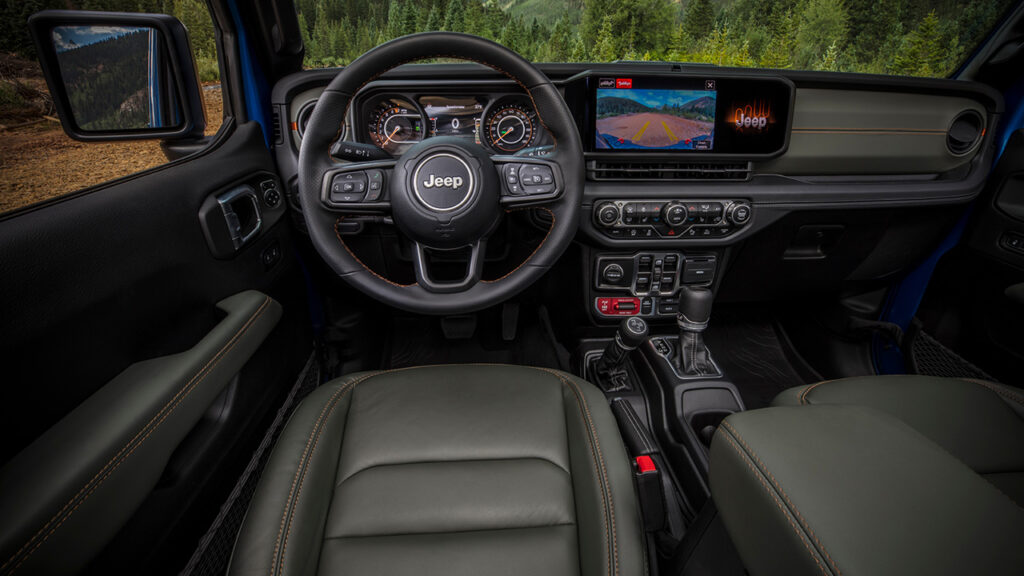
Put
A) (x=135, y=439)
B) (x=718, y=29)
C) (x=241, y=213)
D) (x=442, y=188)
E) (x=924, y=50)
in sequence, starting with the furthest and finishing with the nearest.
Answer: (x=718, y=29)
(x=924, y=50)
(x=241, y=213)
(x=442, y=188)
(x=135, y=439)

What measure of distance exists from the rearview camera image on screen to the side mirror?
1277 millimetres

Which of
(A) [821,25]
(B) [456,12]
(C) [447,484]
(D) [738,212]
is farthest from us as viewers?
(A) [821,25]

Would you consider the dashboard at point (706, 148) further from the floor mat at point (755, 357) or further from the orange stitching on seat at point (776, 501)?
the orange stitching on seat at point (776, 501)

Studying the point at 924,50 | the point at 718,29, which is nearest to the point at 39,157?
the point at 718,29

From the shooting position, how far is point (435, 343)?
2355mm

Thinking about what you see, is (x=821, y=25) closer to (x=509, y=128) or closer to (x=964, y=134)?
(x=964, y=134)

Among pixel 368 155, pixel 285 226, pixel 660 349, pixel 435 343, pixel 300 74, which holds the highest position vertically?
pixel 300 74

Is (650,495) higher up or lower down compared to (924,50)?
lower down

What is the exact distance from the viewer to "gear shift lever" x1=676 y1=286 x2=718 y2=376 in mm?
1688

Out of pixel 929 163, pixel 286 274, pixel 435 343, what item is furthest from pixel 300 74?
pixel 929 163

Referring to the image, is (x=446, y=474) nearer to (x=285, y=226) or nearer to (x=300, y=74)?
(x=285, y=226)

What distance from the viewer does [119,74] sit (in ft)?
4.20

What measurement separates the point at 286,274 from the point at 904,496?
5.66ft

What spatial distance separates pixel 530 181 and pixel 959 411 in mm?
1174
